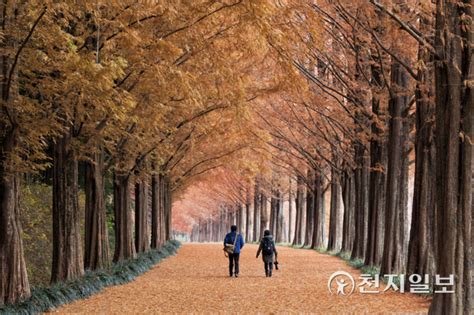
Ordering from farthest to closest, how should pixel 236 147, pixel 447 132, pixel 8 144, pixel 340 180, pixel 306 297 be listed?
pixel 236 147 < pixel 340 180 < pixel 306 297 < pixel 8 144 < pixel 447 132

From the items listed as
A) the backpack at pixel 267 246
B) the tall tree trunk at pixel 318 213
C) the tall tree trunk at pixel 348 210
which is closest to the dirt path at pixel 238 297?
the backpack at pixel 267 246

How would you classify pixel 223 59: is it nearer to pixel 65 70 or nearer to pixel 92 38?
pixel 92 38

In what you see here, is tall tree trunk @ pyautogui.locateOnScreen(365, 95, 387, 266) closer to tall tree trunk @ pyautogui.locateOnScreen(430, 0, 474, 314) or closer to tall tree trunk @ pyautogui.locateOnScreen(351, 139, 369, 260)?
tall tree trunk @ pyautogui.locateOnScreen(351, 139, 369, 260)

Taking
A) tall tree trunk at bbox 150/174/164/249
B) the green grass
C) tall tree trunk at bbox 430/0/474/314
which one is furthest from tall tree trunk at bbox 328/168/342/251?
tall tree trunk at bbox 430/0/474/314

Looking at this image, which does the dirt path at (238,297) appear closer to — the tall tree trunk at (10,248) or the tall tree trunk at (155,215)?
the tall tree trunk at (10,248)

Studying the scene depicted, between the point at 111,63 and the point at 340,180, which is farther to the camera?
the point at 340,180

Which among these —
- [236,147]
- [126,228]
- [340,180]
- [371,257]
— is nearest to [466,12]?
[371,257]

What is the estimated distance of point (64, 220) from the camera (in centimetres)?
1506

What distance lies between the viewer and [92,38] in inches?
584

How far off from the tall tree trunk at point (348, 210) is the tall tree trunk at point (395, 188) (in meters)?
11.5

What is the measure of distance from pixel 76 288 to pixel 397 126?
914 centimetres

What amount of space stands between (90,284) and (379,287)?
714cm

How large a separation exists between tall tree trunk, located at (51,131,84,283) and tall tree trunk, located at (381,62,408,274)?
8064 mm

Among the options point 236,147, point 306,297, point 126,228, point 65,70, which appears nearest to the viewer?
point 65,70
